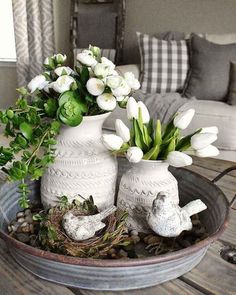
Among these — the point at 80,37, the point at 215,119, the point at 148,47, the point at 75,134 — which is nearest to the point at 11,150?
the point at 75,134

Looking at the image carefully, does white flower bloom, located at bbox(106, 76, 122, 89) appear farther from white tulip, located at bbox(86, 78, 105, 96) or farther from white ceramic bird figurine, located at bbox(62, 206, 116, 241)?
white ceramic bird figurine, located at bbox(62, 206, 116, 241)

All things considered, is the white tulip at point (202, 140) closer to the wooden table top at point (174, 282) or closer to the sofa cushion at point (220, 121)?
the wooden table top at point (174, 282)

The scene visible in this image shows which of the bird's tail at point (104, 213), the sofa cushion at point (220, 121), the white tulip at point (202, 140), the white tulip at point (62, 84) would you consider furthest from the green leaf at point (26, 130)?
the sofa cushion at point (220, 121)

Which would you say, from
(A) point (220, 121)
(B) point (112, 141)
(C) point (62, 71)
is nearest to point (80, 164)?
(B) point (112, 141)

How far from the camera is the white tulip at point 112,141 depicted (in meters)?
0.72

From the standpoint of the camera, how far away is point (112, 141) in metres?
0.72

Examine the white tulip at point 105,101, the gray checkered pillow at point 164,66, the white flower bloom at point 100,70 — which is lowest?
the gray checkered pillow at point 164,66

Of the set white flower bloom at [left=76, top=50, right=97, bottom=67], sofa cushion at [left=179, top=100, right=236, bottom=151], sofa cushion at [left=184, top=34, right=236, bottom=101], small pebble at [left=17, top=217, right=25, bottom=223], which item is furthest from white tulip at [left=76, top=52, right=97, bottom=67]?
sofa cushion at [left=184, top=34, right=236, bottom=101]

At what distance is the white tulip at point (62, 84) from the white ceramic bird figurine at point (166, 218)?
27 centimetres

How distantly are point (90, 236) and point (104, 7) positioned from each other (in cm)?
321

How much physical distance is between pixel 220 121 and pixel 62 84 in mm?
1605

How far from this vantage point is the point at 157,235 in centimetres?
74

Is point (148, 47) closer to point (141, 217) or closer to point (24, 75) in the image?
point (24, 75)

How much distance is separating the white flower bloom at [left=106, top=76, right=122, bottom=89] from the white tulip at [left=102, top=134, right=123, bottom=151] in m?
0.10
